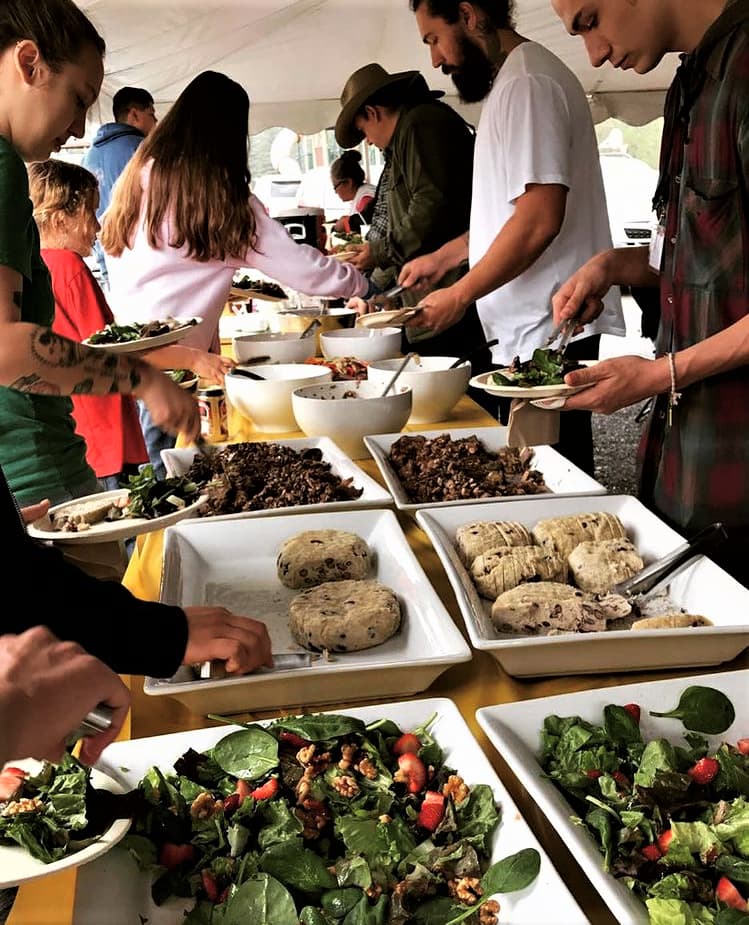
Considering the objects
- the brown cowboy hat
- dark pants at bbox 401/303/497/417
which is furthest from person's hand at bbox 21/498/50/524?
the brown cowboy hat

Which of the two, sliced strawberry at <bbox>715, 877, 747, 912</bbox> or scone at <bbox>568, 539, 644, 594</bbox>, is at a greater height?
sliced strawberry at <bbox>715, 877, 747, 912</bbox>

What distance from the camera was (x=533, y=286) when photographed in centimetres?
279

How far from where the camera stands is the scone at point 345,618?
115cm

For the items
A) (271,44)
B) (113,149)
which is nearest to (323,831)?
(113,149)

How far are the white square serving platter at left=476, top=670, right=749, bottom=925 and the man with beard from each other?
1.80m

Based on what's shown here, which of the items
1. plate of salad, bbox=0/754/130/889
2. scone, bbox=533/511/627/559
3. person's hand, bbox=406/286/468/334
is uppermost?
person's hand, bbox=406/286/468/334

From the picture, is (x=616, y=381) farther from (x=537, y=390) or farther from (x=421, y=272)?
(x=421, y=272)

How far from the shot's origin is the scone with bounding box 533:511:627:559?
1395 mm

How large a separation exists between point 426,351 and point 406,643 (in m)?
2.62

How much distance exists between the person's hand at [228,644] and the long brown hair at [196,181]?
210cm

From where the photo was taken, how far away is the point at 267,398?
2.34 m

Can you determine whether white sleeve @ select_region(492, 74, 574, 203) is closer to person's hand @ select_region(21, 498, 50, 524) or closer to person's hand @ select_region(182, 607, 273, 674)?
person's hand @ select_region(21, 498, 50, 524)

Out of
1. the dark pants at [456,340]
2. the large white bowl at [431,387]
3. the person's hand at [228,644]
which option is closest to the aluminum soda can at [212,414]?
the large white bowl at [431,387]

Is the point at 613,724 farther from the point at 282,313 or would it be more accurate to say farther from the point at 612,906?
the point at 282,313
